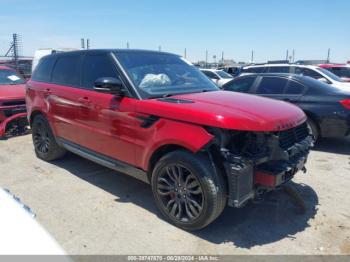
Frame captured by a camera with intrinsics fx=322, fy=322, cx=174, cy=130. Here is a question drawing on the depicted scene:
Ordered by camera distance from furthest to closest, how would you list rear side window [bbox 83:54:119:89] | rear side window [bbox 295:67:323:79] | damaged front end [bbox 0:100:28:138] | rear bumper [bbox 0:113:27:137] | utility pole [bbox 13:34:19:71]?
utility pole [bbox 13:34:19:71]
rear side window [bbox 295:67:323:79]
damaged front end [bbox 0:100:28:138]
rear bumper [bbox 0:113:27:137]
rear side window [bbox 83:54:119:89]

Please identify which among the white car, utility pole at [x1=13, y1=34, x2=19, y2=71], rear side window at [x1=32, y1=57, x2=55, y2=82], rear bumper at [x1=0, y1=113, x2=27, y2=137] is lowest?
rear bumper at [x1=0, y1=113, x2=27, y2=137]

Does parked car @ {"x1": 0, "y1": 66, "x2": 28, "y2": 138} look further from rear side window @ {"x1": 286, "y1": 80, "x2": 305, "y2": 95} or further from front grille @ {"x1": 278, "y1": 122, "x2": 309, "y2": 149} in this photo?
front grille @ {"x1": 278, "y1": 122, "x2": 309, "y2": 149}

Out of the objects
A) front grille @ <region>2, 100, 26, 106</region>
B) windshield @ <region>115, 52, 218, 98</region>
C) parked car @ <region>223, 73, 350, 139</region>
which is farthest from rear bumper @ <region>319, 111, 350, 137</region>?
front grille @ <region>2, 100, 26, 106</region>

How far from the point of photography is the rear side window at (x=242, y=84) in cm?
762

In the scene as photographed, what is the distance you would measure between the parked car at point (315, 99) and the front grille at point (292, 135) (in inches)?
103

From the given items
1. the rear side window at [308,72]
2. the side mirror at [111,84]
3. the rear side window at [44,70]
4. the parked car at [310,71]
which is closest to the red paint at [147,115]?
the side mirror at [111,84]

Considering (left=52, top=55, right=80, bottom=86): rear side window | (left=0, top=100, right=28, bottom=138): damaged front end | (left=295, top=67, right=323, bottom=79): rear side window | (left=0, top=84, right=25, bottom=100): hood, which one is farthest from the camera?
(left=295, top=67, right=323, bottom=79): rear side window

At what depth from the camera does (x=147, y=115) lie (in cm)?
359

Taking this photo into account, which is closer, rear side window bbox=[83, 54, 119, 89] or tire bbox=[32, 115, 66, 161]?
rear side window bbox=[83, 54, 119, 89]

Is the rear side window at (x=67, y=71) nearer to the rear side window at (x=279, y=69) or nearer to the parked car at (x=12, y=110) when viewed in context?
the parked car at (x=12, y=110)

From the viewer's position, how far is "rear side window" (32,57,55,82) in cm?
551

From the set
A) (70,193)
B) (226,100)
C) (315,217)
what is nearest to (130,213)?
(70,193)

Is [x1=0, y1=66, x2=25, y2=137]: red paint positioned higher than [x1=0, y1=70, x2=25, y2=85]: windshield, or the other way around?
[x1=0, y1=70, x2=25, y2=85]: windshield

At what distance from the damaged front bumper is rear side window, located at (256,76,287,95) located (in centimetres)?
380
